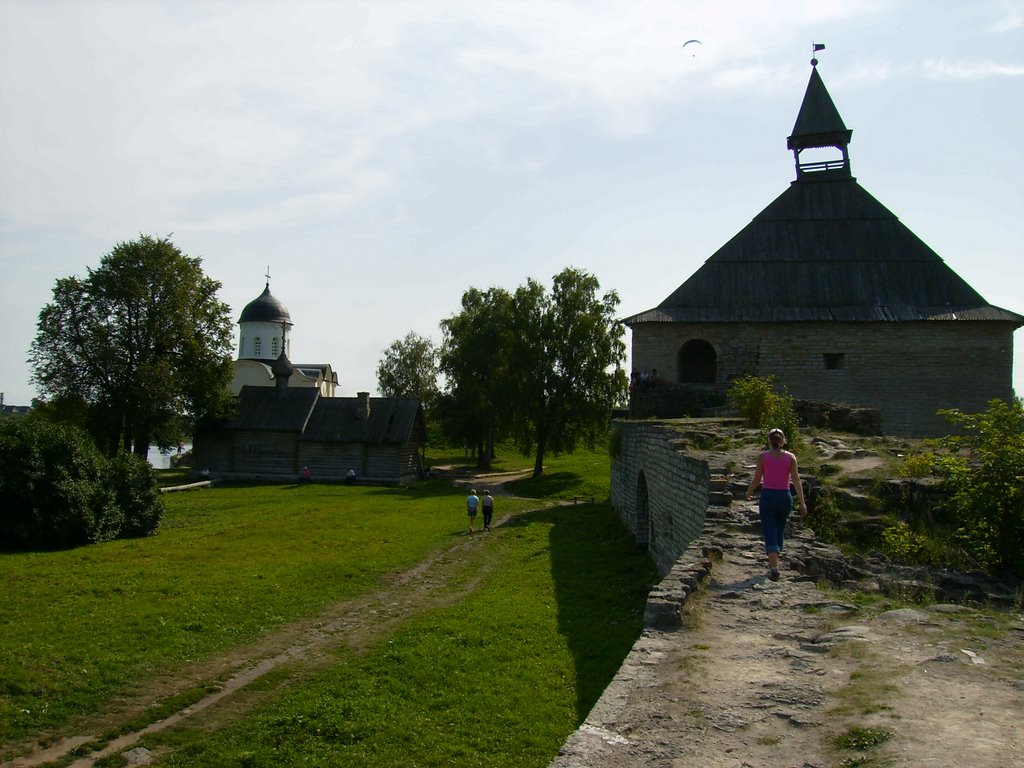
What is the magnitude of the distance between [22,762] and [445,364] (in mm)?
34795

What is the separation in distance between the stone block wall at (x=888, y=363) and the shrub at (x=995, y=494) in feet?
52.6

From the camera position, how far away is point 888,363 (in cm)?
2347

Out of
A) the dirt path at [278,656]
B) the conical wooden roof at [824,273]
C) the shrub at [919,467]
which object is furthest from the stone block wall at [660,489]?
the conical wooden roof at [824,273]

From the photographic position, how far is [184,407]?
118ft

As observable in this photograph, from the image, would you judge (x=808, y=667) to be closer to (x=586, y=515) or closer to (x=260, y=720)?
(x=260, y=720)

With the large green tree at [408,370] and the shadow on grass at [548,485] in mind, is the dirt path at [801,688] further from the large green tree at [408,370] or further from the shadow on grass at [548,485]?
the large green tree at [408,370]

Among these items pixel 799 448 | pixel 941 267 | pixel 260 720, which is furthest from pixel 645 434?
pixel 941 267

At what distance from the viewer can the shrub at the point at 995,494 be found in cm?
680

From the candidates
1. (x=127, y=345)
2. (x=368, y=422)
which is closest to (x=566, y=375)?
(x=368, y=422)

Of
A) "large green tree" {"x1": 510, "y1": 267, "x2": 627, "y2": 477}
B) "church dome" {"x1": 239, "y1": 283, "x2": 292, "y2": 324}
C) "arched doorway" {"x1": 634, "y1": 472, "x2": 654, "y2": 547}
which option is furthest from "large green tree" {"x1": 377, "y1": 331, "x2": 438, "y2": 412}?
"arched doorway" {"x1": 634, "y1": 472, "x2": 654, "y2": 547}

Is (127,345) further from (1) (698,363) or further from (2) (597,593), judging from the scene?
(2) (597,593)

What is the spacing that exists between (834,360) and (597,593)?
14.3 metres

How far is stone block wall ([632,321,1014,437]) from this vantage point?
76.3ft

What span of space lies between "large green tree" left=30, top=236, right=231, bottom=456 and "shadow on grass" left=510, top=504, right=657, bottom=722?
20.3 meters
